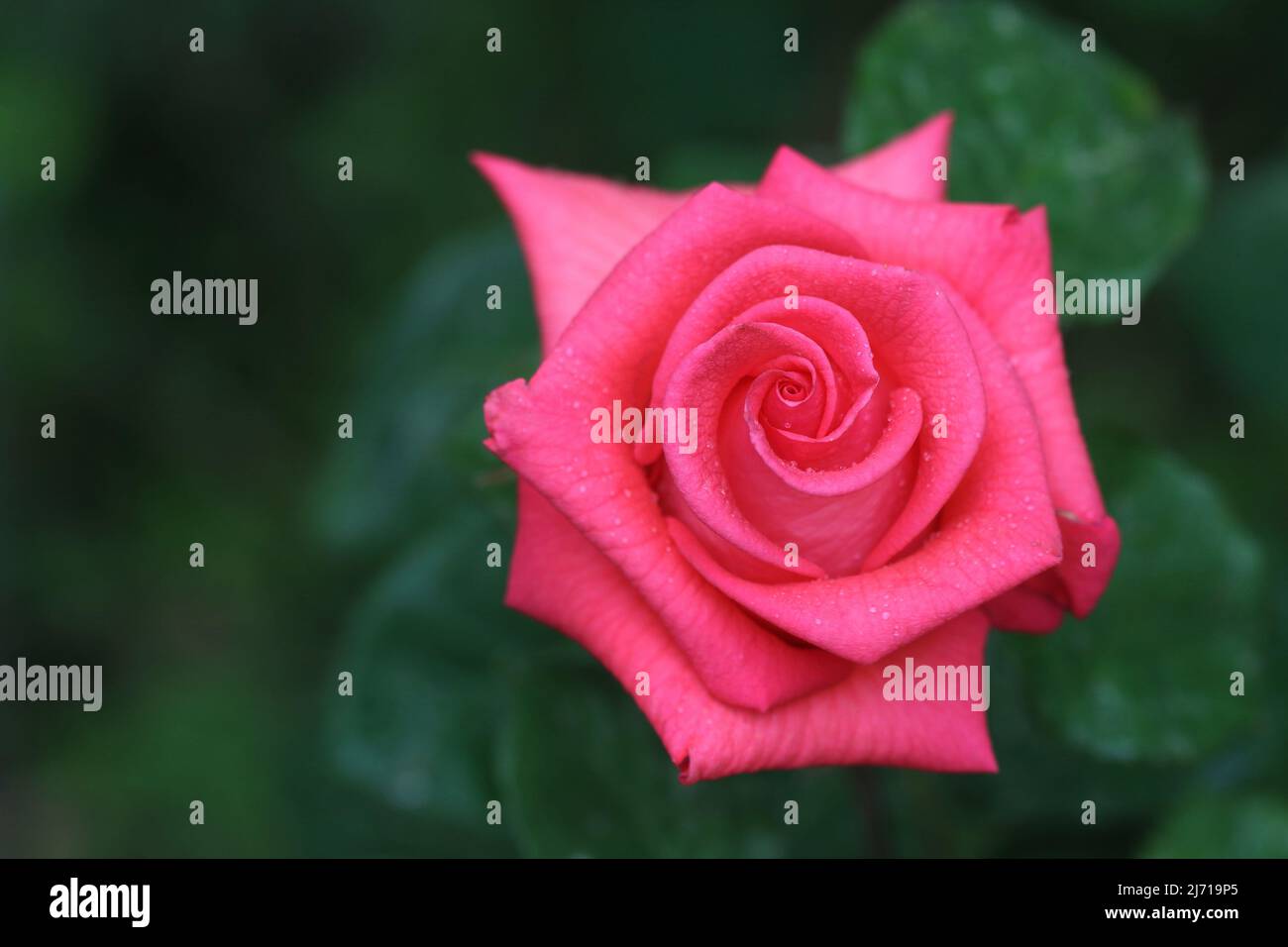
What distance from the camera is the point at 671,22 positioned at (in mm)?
3035

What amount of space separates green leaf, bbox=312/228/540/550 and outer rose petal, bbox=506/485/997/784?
727mm

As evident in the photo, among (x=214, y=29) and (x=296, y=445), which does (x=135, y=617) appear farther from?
(x=214, y=29)

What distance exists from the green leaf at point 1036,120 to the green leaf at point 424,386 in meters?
0.63

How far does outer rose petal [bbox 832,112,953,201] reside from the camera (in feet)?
4.25

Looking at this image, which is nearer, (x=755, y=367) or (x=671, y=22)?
(x=755, y=367)

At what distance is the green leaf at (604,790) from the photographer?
1488mm

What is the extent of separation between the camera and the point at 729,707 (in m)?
1.05

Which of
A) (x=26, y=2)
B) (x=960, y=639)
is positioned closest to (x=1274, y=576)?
(x=960, y=639)

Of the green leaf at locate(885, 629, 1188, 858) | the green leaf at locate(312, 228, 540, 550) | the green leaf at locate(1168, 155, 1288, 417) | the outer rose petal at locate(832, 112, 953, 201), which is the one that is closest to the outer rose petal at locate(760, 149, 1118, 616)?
the outer rose petal at locate(832, 112, 953, 201)

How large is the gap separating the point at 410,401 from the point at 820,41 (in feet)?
5.01

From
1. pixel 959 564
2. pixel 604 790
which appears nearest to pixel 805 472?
pixel 959 564

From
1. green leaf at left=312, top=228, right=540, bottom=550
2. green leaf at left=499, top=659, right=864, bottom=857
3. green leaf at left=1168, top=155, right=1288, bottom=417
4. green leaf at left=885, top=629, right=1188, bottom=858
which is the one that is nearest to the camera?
green leaf at left=499, top=659, right=864, bottom=857

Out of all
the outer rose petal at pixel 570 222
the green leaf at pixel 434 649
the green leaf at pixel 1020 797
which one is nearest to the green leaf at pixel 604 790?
the green leaf at pixel 1020 797

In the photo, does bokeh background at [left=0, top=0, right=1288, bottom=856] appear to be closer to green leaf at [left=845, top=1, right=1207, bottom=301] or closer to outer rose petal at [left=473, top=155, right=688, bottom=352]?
green leaf at [left=845, top=1, right=1207, bottom=301]
